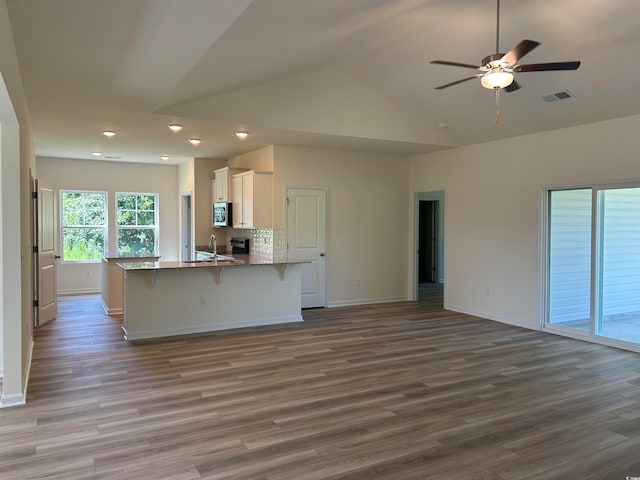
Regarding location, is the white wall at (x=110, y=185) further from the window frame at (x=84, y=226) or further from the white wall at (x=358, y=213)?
the white wall at (x=358, y=213)

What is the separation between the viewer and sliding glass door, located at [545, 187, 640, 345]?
5387 mm

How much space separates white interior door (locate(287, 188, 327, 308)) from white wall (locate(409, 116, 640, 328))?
203 centimetres

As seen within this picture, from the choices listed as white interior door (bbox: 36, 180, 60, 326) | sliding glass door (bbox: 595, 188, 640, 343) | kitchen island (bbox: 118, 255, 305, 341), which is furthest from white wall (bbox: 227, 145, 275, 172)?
sliding glass door (bbox: 595, 188, 640, 343)

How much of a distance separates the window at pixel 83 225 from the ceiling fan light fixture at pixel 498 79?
8.60 m

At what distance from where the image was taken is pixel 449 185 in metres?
7.79

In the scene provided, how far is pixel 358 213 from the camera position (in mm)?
8141

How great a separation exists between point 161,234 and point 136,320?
16.6 feet

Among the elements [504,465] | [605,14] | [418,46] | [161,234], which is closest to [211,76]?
[418,46]

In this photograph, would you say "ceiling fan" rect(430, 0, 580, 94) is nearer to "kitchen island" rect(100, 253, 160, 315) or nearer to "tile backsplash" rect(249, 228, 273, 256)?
"tile backsplash" rect(249, 228, 273, 256)

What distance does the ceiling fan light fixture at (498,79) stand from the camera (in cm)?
354

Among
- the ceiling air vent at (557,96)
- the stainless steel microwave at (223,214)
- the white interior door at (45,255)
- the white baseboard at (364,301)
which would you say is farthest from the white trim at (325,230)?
the ceiling air vent at (557,96)

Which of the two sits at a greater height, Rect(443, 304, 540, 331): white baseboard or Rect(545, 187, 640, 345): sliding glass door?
Rect(545, 187, 640, 345): sliding glass door

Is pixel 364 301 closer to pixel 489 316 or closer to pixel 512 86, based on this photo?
pixel 489 316

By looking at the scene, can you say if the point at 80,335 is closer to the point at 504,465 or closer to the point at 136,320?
the point at 136,320
